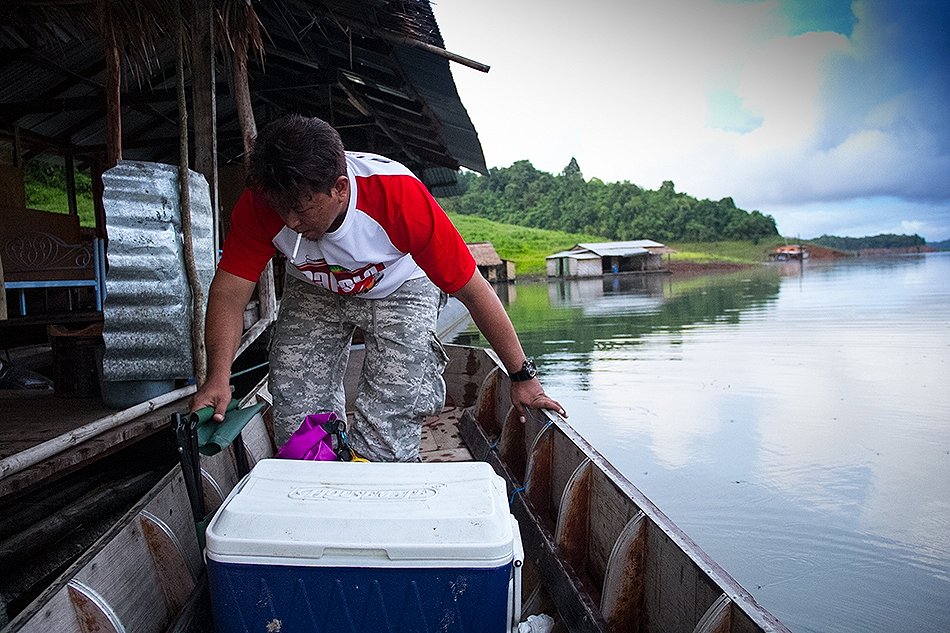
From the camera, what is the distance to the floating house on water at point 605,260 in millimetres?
42281

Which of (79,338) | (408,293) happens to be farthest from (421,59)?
(408,293)

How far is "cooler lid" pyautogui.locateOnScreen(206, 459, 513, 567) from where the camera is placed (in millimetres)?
1459

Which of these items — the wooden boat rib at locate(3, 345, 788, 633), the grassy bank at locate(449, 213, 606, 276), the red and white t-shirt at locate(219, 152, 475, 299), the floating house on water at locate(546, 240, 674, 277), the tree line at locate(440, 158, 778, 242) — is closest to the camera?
the wooden boat rib at locate(3, 345, 788, 633)

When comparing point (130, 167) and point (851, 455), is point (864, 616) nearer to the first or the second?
point (851, 455)

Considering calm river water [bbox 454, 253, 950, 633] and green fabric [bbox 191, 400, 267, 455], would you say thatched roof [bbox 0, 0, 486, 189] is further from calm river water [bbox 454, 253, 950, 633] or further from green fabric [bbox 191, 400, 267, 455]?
calm river water [bbox 454, 253, 950, 633]

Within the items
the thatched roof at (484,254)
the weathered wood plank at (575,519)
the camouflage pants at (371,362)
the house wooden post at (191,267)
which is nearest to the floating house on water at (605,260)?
the thatched roof at (484,254)

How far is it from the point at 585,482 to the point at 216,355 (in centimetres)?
133

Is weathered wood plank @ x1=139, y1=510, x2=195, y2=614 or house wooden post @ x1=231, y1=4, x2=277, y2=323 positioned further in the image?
house wooden post @ x1=231, y1=4, x2=277, y2=323

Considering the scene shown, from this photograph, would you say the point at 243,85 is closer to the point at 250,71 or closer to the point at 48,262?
the point at 48,262

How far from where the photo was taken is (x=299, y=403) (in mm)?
2781

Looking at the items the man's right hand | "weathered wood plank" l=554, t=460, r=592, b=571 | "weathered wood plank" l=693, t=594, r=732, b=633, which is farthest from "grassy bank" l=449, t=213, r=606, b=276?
"weathered wood plank" l=693, t=594, r=732, b=633

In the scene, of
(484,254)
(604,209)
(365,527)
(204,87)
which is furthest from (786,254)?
(365,527)

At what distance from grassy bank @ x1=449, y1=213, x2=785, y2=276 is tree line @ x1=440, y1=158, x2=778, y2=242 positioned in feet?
6.10

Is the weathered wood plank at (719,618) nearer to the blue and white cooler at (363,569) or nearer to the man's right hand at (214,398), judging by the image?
the blue and white cooler at (363,569)
